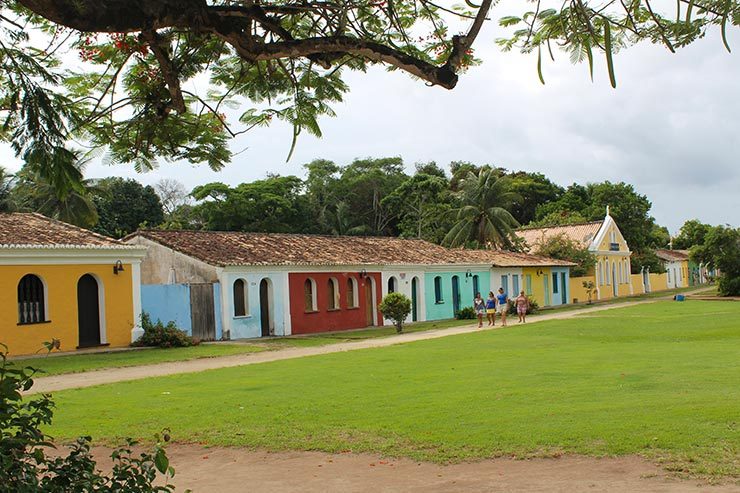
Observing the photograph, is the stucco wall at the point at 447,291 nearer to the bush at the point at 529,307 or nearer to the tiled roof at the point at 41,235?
the bush at the point at 529,307

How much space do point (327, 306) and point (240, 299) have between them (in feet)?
15.0

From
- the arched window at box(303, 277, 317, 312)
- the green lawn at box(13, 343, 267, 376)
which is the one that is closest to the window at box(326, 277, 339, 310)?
the arched window at box(303, 277, 317, 312)

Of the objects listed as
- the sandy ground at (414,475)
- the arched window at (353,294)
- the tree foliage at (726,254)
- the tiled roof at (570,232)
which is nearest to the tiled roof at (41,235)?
the arched window at (353,294)

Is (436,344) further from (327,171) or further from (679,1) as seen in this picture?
(327,171)

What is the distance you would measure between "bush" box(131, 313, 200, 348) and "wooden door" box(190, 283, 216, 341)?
1.52 meters

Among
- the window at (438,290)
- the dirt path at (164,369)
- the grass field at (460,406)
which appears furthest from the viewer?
the window at (438,290)

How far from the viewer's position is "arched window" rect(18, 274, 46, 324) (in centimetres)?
2181

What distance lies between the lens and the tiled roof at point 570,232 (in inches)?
2138

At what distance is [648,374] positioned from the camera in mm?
12305

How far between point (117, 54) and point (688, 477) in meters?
5.96

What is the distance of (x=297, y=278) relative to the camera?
98.1 feet

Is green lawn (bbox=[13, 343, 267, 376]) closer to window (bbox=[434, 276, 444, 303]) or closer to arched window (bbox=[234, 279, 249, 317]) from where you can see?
arched window (bbox=[234, 279, 249, 317])

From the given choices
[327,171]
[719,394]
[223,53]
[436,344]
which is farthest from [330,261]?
[327,171]

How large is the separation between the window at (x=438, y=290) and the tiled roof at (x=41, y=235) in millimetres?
17107
